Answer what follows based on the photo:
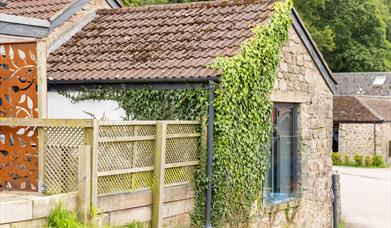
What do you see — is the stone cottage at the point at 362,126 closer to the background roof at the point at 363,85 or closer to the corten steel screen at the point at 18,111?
the background roof at the point at 363,85

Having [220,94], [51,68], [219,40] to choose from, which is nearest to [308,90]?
[219,40]

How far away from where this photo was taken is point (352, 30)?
59812mm

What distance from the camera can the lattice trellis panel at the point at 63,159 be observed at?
322 inches

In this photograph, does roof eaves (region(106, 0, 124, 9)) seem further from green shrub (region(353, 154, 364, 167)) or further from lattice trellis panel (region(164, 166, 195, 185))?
green shrub (region(353, 154, 364, 167))

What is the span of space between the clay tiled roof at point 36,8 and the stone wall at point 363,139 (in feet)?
88.8

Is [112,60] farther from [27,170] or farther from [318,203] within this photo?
[318,203]

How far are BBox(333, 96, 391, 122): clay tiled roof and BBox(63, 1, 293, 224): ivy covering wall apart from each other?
27.1m

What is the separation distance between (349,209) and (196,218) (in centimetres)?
976

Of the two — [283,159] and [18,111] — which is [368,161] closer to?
[283,159]

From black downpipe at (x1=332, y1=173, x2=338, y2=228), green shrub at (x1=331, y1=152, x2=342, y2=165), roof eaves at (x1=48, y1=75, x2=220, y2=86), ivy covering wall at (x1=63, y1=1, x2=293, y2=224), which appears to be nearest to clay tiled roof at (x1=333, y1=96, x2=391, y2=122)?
green shrub at (x1=331, y1=152, x2=342, y2=165)

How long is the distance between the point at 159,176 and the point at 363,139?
101 ft

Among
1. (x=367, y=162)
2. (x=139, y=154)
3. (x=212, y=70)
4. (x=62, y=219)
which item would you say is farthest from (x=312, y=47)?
(x=367, y=162)

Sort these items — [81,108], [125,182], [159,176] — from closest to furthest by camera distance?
1. [125,182]
2. [159,176]
3. [81,108]

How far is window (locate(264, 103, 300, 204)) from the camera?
12523 mm
